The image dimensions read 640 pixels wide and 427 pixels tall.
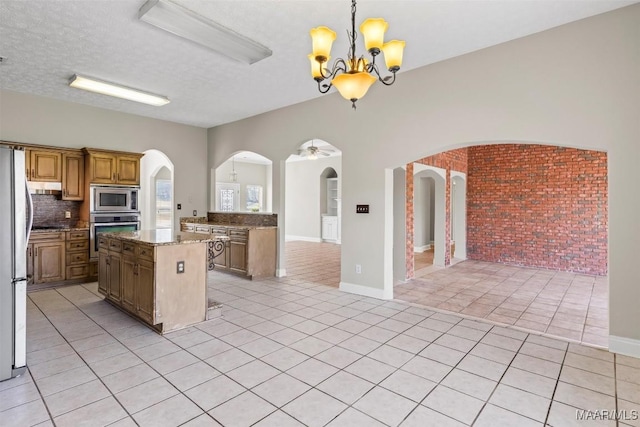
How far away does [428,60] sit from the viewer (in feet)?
13.0

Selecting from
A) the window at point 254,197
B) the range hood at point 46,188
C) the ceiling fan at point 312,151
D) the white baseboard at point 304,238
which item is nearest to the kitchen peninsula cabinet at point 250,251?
the ceiling fan at point 312,151

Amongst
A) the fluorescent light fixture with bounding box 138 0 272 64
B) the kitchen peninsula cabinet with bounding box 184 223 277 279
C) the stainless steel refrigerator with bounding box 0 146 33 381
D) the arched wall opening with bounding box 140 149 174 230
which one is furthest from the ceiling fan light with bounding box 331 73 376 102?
the arched wall opening with bounding box 140 149 174 230

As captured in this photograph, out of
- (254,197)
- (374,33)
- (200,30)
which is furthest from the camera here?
(254,197)

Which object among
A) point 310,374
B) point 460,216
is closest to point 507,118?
point 310,374

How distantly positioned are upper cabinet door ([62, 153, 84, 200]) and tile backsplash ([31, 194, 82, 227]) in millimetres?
308

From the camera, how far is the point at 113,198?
577 centimetres

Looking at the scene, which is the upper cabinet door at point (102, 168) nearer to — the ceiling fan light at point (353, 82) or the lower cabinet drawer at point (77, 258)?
the lower cabinet drawer at point (77, 258)

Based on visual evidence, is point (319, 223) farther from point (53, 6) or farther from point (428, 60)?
point (53, 6)

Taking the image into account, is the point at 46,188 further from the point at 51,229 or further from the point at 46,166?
the point at 51,229

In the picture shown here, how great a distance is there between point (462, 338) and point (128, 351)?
317 cm

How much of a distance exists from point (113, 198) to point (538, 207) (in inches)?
329

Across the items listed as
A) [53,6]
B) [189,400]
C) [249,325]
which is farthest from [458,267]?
[53,6]

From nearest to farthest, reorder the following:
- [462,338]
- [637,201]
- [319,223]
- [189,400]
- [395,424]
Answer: [395,424] → [189,400] → [637,201] → [462,338] → [319,223]

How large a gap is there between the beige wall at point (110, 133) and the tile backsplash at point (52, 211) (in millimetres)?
944
